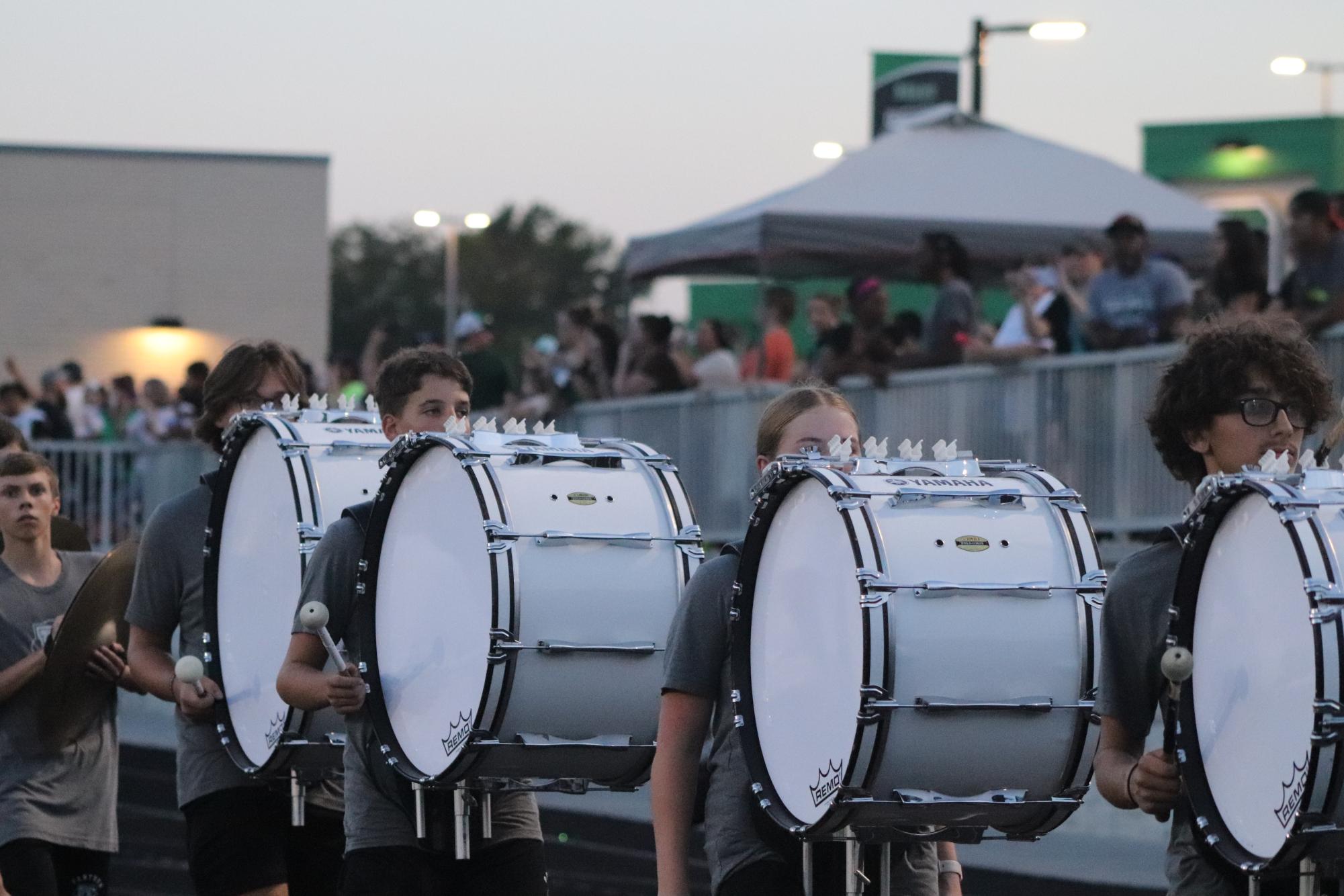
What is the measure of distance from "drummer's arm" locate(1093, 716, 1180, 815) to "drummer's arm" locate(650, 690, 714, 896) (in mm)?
930

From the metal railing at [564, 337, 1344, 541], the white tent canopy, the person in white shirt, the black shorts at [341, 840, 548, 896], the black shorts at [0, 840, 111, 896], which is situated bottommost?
the black shorts at [0, 840, 111, 896]

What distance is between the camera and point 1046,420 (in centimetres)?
1226

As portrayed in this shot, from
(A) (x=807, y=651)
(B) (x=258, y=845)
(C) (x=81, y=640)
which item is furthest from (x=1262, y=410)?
(C) (x=81, y=640)

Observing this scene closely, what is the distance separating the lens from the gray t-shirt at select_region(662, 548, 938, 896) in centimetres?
518

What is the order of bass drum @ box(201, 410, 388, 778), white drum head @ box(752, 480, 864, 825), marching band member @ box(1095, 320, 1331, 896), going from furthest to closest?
1. bass drum @ box(201, 410, 388, 778)
2. white drum head @ box(752, 480, 864, 825)
3. marching band member @ box(1095, 320, 1331, 896)

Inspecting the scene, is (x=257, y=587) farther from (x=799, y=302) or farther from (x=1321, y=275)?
(x=799, y=302)

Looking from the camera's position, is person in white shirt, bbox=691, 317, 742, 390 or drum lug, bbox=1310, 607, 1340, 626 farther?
person in white shirt, bbox=691, 317, 742, 390

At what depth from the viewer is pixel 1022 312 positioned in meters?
13.2

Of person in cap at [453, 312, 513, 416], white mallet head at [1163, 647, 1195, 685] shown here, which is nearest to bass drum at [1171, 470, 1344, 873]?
white mallet head at [1163, 647, 1195, 685]

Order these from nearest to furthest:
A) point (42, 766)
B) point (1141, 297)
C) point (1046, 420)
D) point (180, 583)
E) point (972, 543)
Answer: point (972, 543) → point (180, 583) → point (42, 766) → point (1141, 297) → point (1046, 420)

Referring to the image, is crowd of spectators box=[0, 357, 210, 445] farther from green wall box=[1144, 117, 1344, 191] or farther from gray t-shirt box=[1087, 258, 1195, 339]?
green wall box=[1144, 117, 1344, 191]

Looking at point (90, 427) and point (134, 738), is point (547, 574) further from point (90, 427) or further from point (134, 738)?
point (90, 427)

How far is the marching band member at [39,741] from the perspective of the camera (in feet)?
24.8

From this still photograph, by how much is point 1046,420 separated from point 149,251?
30775 millimetres
